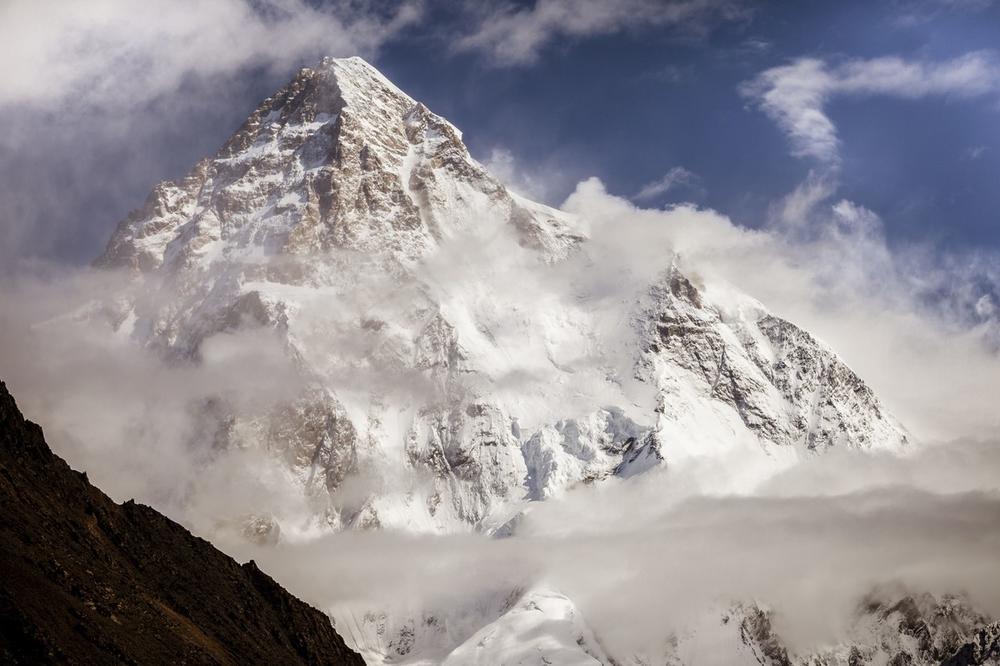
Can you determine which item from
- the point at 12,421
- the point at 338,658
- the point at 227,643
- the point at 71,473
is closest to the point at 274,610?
the point at 338,658

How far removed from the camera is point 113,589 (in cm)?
11375

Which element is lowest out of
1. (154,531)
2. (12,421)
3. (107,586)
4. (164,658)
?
(164,658)

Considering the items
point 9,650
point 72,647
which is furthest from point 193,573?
point 9,650

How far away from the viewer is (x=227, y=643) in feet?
418

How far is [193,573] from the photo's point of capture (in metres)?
140

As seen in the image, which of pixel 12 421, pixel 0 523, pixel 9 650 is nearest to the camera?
pixel 9 650

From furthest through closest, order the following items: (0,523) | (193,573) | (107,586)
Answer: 1. (193,573)
2. (107,586)
3. (0,523)

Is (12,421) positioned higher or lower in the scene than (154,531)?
higher

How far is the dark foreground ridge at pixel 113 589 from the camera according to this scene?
97750 mm

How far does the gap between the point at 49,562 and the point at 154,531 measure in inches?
1446

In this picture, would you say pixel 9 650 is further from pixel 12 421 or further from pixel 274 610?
pixel 274 610

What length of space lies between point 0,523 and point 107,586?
41.8ft

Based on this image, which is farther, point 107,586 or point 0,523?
point 107,586

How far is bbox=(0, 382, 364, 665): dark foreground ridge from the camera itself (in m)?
97.8
